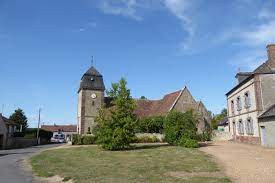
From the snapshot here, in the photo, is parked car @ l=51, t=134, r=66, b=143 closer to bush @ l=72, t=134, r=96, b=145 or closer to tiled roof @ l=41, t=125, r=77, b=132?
bush @ l=72, t=134, r=96, b=145

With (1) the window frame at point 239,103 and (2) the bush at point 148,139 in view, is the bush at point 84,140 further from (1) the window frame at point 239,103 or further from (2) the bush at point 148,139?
(1) the window frame at point 239,103

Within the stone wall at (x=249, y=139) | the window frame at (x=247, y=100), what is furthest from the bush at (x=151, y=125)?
the window frame at (x=247, y=100)

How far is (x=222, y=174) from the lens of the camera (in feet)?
32.9

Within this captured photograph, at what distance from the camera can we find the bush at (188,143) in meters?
21.4

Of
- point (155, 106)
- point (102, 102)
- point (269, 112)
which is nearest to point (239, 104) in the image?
point (269, 112)

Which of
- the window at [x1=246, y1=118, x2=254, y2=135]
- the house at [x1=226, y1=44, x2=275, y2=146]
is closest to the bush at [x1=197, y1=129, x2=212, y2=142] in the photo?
the house at [x1=226, y1=44, x2=275, y2=146]

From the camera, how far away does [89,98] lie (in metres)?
43.8

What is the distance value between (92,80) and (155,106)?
1187 centimetres

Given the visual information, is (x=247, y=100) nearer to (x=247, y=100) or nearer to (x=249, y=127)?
(x=247, y=100)

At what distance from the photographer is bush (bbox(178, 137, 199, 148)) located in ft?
70.3

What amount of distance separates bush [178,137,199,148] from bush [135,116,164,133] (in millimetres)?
11783

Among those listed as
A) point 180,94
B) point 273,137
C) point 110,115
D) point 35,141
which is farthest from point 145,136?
point 35,141

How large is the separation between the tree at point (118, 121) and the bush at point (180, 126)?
369 cm

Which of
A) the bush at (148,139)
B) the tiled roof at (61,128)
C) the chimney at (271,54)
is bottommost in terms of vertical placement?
the bush at (148,139)
